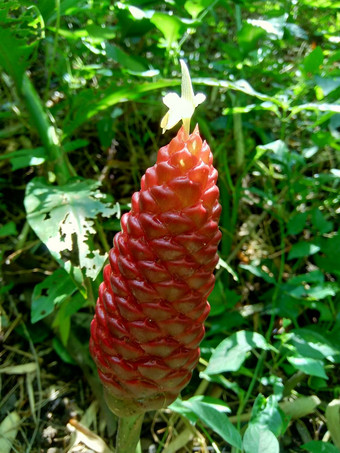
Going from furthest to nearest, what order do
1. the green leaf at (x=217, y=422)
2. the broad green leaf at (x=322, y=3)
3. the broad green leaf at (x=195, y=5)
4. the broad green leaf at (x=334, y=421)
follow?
the broad green leaf at (x=322, y=3) < the broad green leaf at (x=195, y=5) < the broad green leaf at (x=334, y=421) < the green leaf at (x=217, y=422)

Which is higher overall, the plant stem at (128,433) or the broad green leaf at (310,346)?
the plant stem at (128,433)

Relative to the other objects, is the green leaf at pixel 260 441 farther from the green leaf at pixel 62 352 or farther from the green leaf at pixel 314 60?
the green leaf at pixel 314 60

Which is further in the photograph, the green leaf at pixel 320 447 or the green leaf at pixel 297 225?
the green leaf at pixel 297 225

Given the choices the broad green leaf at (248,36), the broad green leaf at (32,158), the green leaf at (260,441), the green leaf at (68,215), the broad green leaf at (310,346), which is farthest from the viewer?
the broad green leaf at (248,36)

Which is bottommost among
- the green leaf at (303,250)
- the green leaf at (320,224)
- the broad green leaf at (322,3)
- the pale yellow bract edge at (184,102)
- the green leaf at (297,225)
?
the green leaf at (303,250)

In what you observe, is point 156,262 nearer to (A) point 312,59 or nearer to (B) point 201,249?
(B) point 201,249

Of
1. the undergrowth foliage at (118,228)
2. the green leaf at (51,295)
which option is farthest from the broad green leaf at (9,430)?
the green leaf at (51,295)
